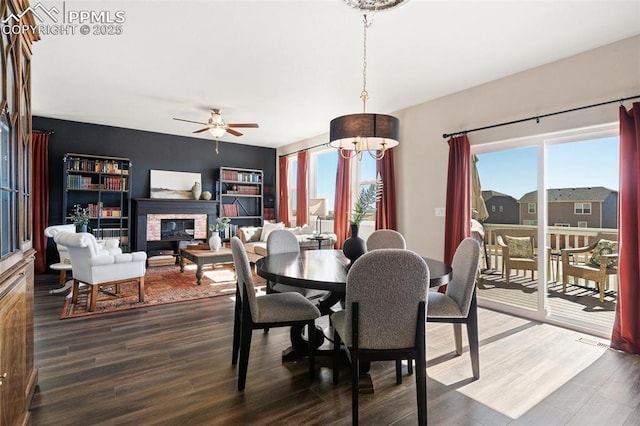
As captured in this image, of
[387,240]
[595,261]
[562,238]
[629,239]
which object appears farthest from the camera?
[562,238]

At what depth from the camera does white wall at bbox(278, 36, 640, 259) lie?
9.66ft

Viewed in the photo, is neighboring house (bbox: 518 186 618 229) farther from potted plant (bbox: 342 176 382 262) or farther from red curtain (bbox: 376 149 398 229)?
potted plant (bbox: 342 176 382 262)

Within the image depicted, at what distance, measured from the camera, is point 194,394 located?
2.02 m

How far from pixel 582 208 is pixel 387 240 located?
2.03 metres

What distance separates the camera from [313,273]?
2125 millimetres

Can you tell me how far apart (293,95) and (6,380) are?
3.98 metres

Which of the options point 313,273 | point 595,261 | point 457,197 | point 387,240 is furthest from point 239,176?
point 595,261

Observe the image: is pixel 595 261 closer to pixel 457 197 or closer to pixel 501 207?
pixel 501 207

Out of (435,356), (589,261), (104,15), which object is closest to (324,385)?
(435,356)

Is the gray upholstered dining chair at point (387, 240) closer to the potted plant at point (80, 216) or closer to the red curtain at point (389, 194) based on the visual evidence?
the red curtain at point (389, 194)

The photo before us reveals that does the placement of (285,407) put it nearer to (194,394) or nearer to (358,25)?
(194,394)

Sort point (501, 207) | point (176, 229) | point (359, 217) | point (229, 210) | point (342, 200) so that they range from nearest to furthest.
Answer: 1. point (359, 217)
2. point (501, 207)
3. point (342, 200)
4. point (176, 229)
5. point (229, 210)

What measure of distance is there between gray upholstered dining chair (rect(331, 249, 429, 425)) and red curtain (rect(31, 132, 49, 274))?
20.4 ft

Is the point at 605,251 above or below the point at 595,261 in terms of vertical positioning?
above
